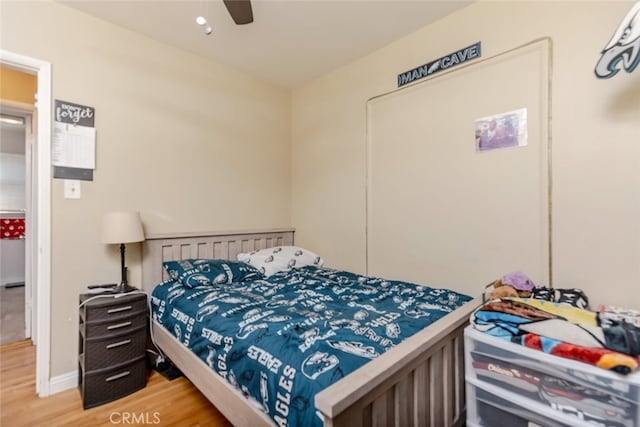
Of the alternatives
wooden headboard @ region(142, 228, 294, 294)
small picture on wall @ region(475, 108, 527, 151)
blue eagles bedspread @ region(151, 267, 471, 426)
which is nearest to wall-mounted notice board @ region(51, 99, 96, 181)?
wooden headboard @ region(142, 228, 294, 294)

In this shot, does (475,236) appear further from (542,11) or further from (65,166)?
(65,166)

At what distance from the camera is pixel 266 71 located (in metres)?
3.13

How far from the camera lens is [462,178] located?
220 cm

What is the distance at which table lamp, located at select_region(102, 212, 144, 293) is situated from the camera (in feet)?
6.93

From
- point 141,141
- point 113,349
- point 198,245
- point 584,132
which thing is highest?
point 141,141

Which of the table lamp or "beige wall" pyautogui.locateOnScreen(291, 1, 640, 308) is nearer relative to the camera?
"beige wall" pyautogui.locateOnScreen(291, 1, 640, 308)

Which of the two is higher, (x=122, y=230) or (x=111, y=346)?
(x=122, y=230)

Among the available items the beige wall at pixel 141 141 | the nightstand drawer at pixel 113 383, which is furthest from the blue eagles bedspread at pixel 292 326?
the beige wall at pixel 141 141

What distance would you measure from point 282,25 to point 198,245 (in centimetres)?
205

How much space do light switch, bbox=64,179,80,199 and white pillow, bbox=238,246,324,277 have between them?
1367 millimetres

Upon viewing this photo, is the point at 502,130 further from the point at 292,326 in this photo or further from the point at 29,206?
the point at 29,206

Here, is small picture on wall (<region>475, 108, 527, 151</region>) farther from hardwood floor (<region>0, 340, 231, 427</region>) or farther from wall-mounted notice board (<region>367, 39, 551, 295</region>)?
hardwood floor (<region>0, 340, 231, 427</region>)

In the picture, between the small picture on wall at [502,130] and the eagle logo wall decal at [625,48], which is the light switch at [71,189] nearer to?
the small picture on wall at [502,130]

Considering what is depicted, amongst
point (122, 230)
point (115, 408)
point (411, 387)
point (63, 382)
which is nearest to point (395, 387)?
→ point (411, 387)
